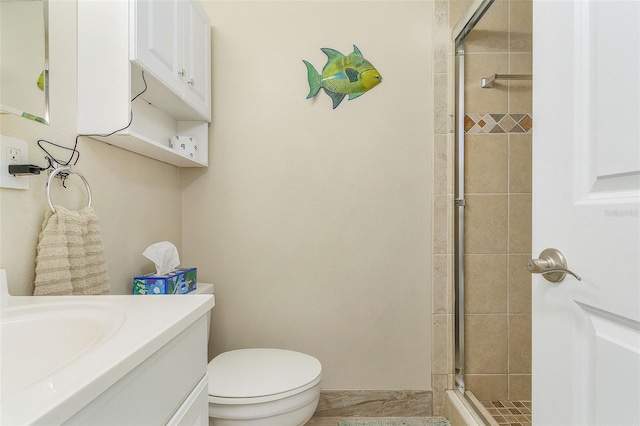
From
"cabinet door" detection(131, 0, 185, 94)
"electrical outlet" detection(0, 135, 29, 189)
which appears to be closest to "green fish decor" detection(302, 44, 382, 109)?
"cabinet door" detection(131, 0, 185, 94)

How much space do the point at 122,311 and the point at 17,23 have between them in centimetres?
75

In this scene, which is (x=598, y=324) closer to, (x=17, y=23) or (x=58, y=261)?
(x=58, y=261)

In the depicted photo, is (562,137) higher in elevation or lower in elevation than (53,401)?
higher

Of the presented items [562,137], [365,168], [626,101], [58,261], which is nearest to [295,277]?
[365,168]

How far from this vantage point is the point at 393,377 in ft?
5.90

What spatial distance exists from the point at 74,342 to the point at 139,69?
2.91ft

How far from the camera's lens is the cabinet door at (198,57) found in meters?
1.47

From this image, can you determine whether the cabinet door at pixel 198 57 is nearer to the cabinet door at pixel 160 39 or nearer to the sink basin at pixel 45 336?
the cabinet door at pixel 160 39

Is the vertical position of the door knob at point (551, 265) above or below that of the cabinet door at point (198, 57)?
below

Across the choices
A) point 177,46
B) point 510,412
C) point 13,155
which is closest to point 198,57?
point 177,46

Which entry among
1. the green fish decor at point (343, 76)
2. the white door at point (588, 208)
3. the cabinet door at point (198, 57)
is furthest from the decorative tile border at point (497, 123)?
the cabinet door at point (198, 57)

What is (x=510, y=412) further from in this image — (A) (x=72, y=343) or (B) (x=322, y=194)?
(A) (x=72, y=343)

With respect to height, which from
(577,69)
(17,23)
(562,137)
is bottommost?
(562,137)

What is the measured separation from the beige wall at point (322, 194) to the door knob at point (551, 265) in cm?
103
